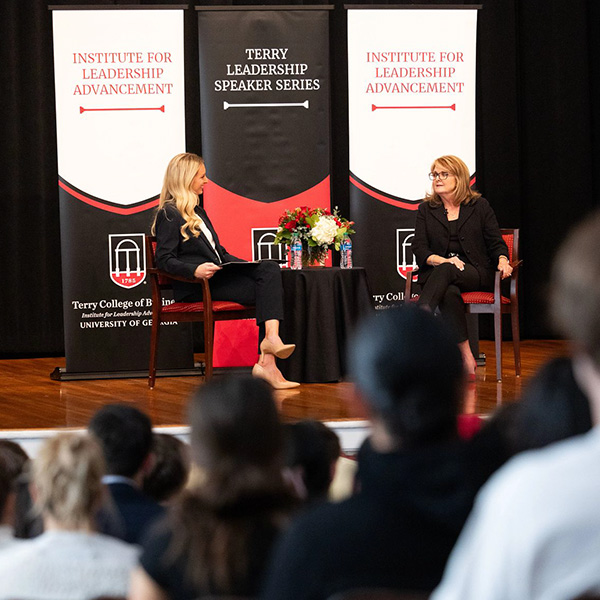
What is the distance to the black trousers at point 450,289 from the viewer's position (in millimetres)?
5340

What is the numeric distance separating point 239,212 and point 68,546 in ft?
15.3

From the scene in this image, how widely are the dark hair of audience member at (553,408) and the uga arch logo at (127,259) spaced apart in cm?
485

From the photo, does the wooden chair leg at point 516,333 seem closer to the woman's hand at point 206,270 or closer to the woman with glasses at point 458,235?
the woman with glasses at point 458,235

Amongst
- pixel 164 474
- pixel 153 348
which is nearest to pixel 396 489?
pixel 164 474

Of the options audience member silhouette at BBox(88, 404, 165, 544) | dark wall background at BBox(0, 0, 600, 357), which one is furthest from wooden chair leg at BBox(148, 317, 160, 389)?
audience member silhouette at BBox(88, 404, 165, 544)

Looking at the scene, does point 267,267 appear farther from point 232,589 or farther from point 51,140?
point 232,589

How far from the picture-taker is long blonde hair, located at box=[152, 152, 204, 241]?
5234 mm

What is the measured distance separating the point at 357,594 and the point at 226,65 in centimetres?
526

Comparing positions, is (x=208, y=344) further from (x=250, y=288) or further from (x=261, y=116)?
(x=261, y=116)

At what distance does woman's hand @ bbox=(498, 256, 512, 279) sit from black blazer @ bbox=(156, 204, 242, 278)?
159 centimetres

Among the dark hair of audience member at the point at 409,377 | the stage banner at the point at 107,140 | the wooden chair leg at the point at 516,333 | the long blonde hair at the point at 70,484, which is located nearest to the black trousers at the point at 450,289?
the wooden chair leg at the point at 516,333

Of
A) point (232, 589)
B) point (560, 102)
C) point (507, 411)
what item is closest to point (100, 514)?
point (232, 589)

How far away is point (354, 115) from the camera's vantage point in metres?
6.02

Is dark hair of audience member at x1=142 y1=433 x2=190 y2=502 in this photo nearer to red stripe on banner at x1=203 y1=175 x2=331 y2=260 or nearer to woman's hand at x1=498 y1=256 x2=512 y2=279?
woman's hand at x1=498 y1=256 x2=512 y2=279
